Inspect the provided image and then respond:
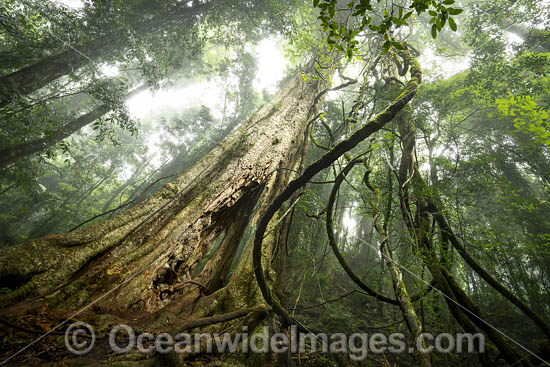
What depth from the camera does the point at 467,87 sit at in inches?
200

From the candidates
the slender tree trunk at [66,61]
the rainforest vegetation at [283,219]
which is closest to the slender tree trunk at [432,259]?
the rainforest vegetation at [283,219]

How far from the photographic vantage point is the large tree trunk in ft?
4.62

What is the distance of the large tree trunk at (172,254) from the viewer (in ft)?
4.62

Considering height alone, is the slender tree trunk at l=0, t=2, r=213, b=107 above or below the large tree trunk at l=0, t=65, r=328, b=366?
above

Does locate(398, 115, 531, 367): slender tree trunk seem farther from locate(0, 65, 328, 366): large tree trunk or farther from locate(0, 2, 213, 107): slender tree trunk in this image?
locate(0, 2, 213, 107): slender tree trunk

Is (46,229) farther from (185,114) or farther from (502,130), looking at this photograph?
(502,130)

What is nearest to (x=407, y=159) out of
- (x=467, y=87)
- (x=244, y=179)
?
(x=244, y=179)

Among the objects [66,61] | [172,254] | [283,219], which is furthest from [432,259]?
[66,61]

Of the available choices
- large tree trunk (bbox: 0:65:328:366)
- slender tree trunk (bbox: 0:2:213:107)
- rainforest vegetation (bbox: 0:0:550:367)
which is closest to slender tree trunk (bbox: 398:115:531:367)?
rainforest vegetation (bbox: 0:0:550:367)

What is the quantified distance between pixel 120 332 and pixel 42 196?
10817 millimetres

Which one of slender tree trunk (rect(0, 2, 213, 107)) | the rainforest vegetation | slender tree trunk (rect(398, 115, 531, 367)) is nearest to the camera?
the rainforest vegetation

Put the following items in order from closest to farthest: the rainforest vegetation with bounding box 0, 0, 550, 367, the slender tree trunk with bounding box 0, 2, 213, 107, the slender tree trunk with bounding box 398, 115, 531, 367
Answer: the rainforest vegetation with bounding box 0, 0, 550, 367, the slender tree trunk with bounding box 398, 115, 531, 367, the slender tree trunk with bounding box 0, 2, 213, 107

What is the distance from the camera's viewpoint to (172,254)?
1.92 meters

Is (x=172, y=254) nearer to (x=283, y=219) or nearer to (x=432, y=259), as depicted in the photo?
(x=283, y=219)
